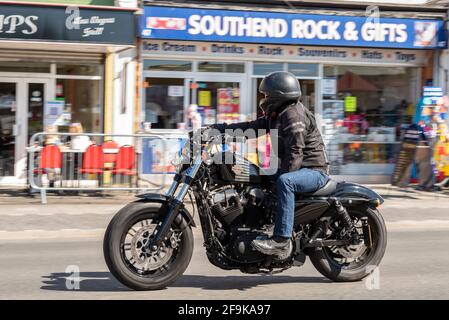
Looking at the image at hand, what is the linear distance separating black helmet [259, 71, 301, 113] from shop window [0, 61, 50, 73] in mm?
9372

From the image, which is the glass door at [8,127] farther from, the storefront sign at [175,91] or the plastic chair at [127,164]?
the storefront sign at [175,91]

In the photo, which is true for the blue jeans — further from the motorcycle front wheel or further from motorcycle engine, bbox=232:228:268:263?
the motorcycle front wheel

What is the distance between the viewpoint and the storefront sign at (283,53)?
14703 millimetres

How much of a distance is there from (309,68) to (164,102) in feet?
11.2

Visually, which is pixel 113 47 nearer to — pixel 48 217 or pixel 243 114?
pixel 243 114

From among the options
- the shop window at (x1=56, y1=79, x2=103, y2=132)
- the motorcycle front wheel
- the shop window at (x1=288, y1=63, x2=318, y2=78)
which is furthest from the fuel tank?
the shop window at (x1=288, y1=63, x2=318, y2=78)

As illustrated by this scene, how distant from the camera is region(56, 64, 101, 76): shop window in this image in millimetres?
14488

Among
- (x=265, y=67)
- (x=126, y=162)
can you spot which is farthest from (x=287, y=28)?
(x=126, y=162)

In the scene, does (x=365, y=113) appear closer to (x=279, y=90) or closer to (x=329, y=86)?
(x=329, y=86)

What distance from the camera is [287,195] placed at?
577 cm

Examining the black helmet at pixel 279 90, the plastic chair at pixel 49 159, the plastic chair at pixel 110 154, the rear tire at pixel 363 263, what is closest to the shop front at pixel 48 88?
the plastic chair at pixel 49 159

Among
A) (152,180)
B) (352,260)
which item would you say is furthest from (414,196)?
(352,260)
